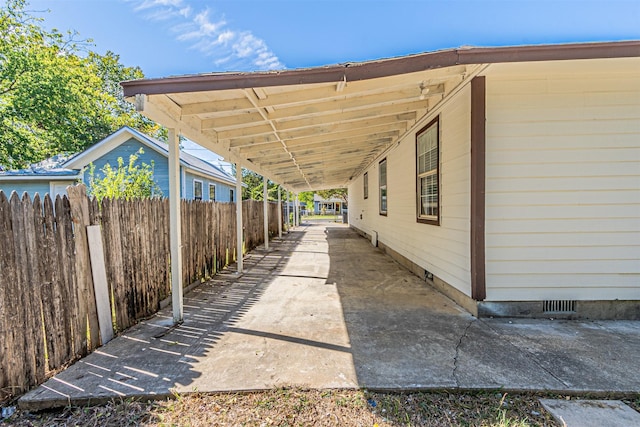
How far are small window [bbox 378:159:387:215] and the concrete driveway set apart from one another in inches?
179

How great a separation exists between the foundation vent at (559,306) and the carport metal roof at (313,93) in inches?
103

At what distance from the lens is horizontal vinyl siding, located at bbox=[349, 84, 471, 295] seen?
3568 millimetres

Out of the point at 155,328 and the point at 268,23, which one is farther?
the point at 268,23

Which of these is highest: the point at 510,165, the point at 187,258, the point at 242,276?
the point at 510,165

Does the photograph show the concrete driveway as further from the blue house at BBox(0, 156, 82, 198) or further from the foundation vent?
the blue house at BBox(0, 156, 82, 198)

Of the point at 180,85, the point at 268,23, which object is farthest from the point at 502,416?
the point at 268,23

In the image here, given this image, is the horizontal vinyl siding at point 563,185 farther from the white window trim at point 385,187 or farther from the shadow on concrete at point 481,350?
the white window trim at point 385,187

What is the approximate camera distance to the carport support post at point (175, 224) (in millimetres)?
3330

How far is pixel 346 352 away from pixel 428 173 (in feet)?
11.2

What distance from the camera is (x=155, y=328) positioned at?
317 cm

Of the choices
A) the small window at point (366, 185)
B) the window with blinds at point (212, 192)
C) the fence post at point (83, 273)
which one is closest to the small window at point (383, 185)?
the small window at point (366, 185)

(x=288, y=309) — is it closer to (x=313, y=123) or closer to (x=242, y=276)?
(x=242, y=276)

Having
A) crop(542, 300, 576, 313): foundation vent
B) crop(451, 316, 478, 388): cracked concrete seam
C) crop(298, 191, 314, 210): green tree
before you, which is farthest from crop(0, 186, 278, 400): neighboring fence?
crop(298, 191, 314, 210): green tree

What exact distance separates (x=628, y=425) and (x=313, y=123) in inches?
177
